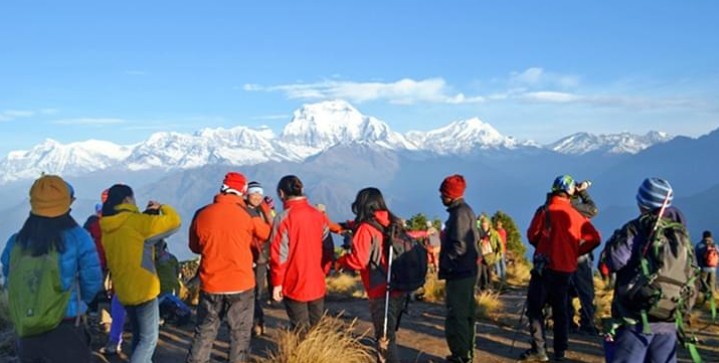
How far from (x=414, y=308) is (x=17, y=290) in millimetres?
7169

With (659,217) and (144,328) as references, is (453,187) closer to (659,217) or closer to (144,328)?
(659,217)

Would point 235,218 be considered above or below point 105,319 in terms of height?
above

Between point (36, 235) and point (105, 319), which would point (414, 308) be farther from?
point (36, 235)

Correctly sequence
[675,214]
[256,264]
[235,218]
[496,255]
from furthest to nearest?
[496,255], [256,264], [235,218], [675,214]

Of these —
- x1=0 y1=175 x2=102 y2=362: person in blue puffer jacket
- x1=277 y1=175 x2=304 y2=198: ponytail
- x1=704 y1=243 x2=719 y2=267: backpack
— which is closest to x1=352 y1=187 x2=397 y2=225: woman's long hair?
x1=277 y1=175 x2=304 y2=198: ponytail

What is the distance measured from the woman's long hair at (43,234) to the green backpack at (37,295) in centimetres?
4

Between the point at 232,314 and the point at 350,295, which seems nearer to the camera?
the point at 232,314

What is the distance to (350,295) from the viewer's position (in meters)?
12.6

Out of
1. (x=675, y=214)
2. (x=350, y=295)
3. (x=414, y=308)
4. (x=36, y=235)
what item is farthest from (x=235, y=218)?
(x=350, y=295)

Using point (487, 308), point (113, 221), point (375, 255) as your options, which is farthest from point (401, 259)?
point (487, 308)

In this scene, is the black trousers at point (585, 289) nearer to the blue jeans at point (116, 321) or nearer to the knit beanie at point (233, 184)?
the knit beanie at point (233, 184)

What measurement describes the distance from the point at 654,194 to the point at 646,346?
1.06 metres

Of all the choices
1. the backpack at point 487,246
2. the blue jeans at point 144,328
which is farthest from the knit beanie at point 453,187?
the backpack at point 487,246

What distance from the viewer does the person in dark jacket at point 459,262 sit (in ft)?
21.2
